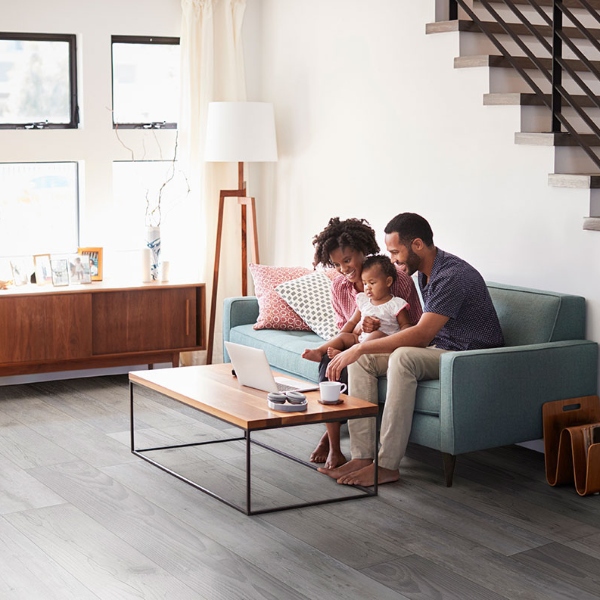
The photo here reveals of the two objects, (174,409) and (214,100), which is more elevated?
(214,100)

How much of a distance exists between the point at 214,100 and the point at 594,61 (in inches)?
98.5

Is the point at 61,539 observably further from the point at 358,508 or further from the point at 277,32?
the point at 277,32

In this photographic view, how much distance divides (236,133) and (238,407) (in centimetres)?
263

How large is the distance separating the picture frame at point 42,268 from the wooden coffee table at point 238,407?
1.63 m

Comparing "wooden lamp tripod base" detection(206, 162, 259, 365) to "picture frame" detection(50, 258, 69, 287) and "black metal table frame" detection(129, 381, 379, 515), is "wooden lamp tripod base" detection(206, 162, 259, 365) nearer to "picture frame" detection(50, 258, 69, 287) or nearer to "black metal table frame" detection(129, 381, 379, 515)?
"picture frame" detection(50, 258, 69, 287)

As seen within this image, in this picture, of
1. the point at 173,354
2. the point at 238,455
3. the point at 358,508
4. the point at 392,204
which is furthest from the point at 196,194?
the point at 358,508

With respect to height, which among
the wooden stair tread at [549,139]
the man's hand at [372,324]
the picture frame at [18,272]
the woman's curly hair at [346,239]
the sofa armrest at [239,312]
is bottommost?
the sofa armrest at [239,312]

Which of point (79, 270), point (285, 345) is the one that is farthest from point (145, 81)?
point (285, 345)

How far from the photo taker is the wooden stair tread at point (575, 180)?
4238 millimetres

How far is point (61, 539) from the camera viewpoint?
342 centimetres

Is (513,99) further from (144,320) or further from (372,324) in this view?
(144,320)

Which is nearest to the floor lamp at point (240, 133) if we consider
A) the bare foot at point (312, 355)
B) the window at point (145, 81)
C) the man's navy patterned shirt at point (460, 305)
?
the window at point (145, 81)

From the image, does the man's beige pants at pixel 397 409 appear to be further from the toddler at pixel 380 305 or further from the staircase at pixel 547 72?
the staircase at pixel 547 72

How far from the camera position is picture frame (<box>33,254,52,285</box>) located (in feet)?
19.2
